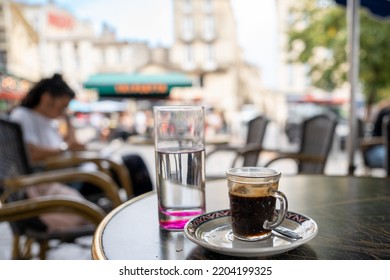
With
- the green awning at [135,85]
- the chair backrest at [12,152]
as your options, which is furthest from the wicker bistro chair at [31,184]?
the green awning at [135,85]

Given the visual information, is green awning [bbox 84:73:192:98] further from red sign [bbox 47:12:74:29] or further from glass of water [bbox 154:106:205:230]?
red sign [bbox 47:12:74:29]

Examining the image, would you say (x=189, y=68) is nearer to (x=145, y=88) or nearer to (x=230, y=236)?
(x=145, y=88)

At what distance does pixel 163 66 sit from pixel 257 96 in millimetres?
9732

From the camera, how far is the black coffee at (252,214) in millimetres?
591

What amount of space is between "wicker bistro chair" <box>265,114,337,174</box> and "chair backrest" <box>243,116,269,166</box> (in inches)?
11.5

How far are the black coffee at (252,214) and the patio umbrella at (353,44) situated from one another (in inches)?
70.0

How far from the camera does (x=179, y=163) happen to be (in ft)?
2.24

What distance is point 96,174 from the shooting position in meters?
1.51

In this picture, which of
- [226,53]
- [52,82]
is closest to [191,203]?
[52,82]

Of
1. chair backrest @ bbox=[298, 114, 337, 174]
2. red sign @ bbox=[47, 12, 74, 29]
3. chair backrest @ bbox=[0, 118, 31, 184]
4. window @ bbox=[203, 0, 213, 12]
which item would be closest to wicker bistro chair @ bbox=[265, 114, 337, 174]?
chair backrest @ bbox=[298, 114, 337, 174]

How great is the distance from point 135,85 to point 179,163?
22.5 ft

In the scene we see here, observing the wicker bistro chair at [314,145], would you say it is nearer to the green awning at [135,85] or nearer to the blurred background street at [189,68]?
the blurred background street at [189,68]

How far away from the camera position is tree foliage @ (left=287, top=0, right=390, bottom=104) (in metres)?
6.63

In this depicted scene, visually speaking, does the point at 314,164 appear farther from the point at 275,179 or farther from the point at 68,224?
the point at 275,179
